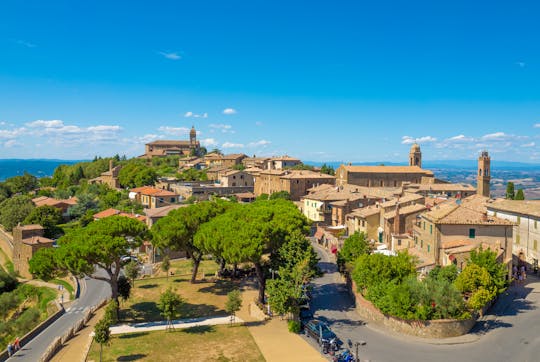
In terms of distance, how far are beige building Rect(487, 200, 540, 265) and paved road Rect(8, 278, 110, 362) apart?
42.3 m

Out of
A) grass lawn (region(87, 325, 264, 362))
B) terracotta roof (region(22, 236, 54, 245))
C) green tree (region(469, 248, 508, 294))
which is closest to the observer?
grass lawn (region(87, 325, 264, 362))

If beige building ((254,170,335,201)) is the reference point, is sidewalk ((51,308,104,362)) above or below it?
below

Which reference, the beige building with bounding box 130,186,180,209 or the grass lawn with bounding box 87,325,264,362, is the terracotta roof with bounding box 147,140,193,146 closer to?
the beige building with bounding box 130,186,180,209

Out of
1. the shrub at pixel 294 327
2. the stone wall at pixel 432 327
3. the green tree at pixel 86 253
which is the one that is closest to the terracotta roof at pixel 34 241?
the green tree at pixel 86 253

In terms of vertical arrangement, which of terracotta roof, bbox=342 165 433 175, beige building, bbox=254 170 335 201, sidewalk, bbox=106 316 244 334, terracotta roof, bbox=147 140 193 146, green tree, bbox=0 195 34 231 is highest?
terracotta roof, bbox=147 140 193 146

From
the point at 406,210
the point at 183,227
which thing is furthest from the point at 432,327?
the point at 406,210

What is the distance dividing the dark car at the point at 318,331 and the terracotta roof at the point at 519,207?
28692mm

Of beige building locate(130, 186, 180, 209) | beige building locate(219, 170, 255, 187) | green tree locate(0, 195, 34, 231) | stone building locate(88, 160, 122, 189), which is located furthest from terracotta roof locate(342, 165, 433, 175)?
green tree locate(0, 195, 34, 231)

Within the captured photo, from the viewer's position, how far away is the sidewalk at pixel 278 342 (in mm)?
25469

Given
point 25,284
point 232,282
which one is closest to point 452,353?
point 232,282

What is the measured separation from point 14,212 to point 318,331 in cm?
7026

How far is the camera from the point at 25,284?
5184 cm

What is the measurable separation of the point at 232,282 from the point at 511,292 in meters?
24.9

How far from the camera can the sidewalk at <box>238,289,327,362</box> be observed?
2547 cm
